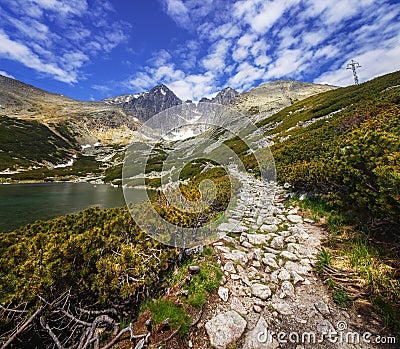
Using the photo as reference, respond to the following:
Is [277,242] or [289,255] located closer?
[289,255]

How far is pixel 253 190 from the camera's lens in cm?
1251

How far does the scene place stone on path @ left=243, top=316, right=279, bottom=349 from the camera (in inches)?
123

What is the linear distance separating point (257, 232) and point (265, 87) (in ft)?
586

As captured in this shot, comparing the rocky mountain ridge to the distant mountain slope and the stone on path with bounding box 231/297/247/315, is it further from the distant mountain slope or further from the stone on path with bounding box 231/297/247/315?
the stone on path with bounding box 231/297/247/315

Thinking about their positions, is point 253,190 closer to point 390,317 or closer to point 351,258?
point 351,258

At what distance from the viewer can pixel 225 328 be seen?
135 inches

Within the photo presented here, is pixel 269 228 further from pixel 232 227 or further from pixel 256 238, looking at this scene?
pixel 232 227

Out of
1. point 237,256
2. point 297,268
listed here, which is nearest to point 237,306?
point 237,256

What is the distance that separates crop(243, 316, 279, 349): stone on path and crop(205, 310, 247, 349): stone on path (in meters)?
0.15

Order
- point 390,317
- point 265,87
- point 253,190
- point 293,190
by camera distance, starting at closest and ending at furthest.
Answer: point 390,317 → point 293,190 → point 253,190 → point 265,87

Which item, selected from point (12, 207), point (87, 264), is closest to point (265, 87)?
point (12, 207)

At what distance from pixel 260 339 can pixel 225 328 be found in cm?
55

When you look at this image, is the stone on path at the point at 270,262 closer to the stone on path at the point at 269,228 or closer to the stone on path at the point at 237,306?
the stone on path at the point at 237,306

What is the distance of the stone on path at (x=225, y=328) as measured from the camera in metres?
3.23
